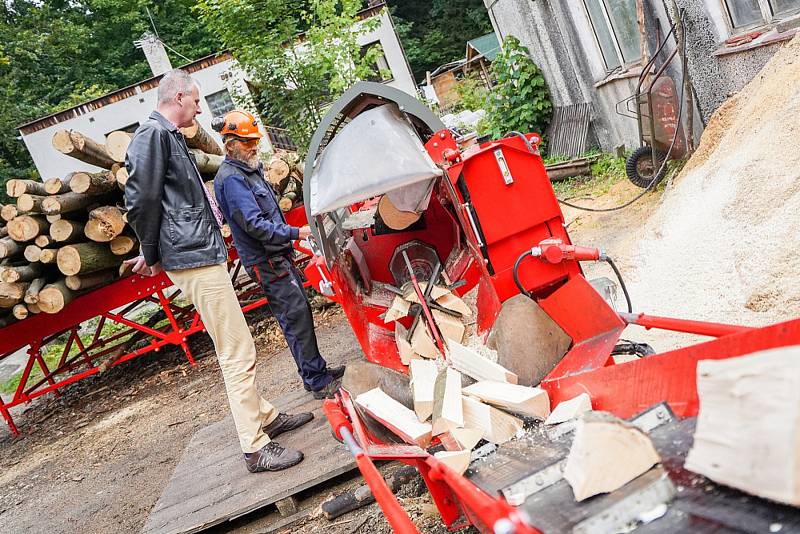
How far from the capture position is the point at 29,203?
21.0 ft

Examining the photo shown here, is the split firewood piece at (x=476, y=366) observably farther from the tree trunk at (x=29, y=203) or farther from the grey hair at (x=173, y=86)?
the tree trunk at (x=29, y=203)

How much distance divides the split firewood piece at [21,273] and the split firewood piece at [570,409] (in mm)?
6067

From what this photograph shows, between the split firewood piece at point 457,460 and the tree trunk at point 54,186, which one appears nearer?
the split firewood piece at point 457,460

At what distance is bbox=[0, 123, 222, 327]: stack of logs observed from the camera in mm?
6465

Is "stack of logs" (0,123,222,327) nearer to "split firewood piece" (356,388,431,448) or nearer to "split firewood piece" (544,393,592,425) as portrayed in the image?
Result: "split firewood piece" (356,388,431,448)

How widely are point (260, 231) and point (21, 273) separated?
3999mm

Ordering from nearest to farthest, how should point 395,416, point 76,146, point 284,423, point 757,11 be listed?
point 395,416 < point 284,423 < point 757,11 < point 76,146

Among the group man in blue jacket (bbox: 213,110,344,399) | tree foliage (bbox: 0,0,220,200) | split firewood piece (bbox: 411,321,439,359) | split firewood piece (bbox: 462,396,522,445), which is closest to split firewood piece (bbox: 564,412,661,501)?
split firewood piece (bbox: 462,396,522,445)

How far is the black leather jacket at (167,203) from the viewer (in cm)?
337

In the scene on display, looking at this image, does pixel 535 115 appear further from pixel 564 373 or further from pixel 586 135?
pixel 564 373

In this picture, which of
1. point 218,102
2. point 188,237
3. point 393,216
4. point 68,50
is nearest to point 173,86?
point 188,237

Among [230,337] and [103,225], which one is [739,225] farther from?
[103,225]

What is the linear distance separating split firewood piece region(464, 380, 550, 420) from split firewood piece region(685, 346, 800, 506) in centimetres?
112

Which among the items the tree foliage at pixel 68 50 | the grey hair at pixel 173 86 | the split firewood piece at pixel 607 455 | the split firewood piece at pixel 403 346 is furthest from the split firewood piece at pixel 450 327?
the tree foliage at pixel 68 50
